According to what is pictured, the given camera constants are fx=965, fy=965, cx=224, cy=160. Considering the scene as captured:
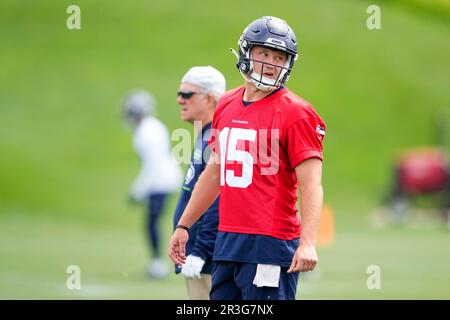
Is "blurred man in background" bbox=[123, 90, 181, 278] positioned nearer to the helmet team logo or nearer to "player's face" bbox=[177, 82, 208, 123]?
"player's face" bbox=[177, 82, 208, 123]

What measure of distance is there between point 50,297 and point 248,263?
5066mm

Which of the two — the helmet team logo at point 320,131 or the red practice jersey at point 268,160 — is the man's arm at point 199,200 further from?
the helmet team logo at point 320,131

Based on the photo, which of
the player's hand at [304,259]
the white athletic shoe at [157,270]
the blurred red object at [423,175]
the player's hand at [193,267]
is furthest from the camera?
the blurred red object at [423,175]

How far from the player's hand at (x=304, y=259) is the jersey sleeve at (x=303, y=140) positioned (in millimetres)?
473

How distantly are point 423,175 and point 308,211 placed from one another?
1757 cm

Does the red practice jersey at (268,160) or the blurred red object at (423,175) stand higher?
the blurred red object at (423,175)

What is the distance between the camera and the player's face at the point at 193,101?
6.95 metres

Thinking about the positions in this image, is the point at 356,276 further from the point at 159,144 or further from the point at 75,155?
the point at 75,155

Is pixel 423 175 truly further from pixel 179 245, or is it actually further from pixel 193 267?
A: pixel 179 245

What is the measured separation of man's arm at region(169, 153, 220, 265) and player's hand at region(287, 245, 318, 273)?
920mm

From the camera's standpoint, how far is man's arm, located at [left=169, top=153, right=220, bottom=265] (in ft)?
18.8

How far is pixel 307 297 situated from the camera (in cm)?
993

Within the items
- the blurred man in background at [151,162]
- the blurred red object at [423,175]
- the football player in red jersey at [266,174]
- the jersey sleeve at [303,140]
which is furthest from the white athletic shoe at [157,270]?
the blurred red object at [423,175]
